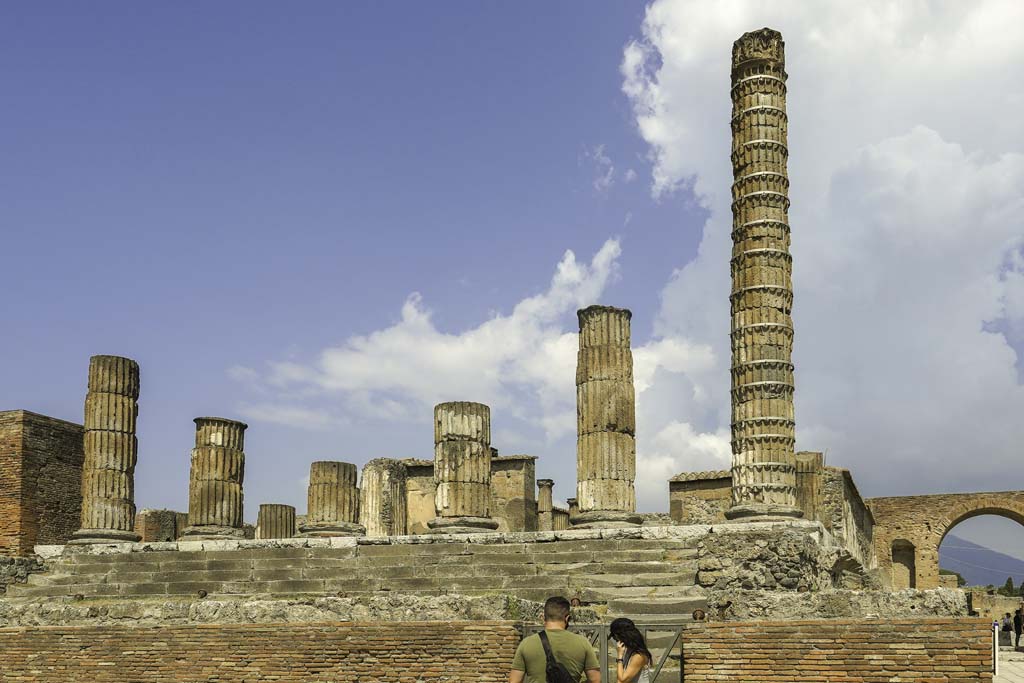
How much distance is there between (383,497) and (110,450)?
9.71 m

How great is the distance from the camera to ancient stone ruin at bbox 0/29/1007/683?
10.8 m

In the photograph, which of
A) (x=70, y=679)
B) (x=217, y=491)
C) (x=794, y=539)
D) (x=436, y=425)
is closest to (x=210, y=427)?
(x=217, y=491)

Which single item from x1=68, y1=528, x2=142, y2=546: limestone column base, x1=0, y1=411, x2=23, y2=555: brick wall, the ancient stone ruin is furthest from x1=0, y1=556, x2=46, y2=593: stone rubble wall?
x1=0, y1=411, x2=23, y2=555: brick wall

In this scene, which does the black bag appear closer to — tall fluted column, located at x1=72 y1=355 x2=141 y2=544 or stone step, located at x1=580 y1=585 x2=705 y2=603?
stone step, located at x1=580 y1=585 x2=705 y2=603

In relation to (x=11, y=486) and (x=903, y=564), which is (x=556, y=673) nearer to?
(x=11, y=486)

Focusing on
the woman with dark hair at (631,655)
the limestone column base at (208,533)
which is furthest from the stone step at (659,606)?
the limestone column base at (208,533)

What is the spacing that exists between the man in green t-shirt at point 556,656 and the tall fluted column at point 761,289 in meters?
10.8

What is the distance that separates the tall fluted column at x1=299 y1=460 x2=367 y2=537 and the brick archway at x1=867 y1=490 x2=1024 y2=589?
778 inches

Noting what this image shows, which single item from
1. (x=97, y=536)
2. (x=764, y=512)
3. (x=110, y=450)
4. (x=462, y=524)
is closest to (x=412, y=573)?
(x=462, y=524)

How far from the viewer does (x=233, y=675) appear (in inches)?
457

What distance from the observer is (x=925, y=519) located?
3581 cm

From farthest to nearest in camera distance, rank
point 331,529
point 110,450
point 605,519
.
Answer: point 331,529
point 110,450
point 605,519

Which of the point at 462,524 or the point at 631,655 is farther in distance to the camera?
the point at 462,524

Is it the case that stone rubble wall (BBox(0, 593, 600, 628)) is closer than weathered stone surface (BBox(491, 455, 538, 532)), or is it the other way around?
stone rubble wall (BBox(0, 593, 600, 628))
